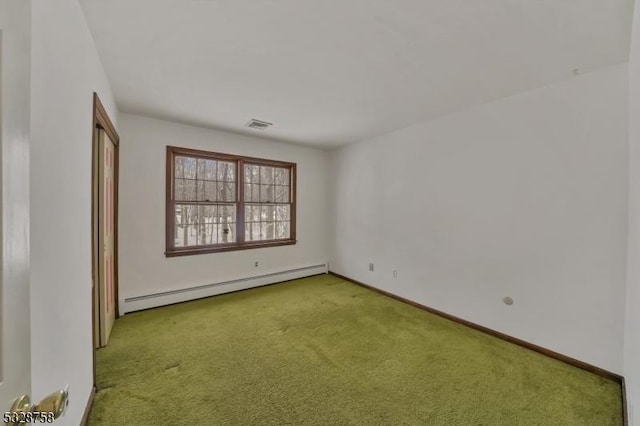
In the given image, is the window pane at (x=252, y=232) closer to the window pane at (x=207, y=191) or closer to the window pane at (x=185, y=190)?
the window pane at (x=207, y=191)

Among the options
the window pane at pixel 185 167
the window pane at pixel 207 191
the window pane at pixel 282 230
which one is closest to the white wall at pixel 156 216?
the window pane at pixel 185 167

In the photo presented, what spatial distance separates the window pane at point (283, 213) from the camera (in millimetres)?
4832

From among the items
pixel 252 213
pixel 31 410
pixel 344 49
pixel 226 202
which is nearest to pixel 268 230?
pixel 252 213

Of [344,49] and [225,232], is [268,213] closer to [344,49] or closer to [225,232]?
[225,232]

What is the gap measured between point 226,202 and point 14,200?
3675 millimetres

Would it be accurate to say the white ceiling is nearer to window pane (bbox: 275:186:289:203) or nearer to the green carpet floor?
window pane (bbox: 275:186:289:203)

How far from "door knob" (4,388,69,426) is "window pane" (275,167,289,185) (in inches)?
167

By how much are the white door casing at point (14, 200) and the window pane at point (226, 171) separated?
3560 millimetres

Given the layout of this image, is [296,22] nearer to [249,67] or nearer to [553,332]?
[249,67]

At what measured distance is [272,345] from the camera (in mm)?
2602

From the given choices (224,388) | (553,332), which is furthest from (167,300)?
(553,332)

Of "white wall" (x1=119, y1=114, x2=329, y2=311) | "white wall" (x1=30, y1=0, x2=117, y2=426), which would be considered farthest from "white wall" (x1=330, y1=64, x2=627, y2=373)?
"white wall" (x1=30, y1=0, x2=117, y2=426)

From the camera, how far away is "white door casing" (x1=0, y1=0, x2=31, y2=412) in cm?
53

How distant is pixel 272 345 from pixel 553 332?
2605 mm
